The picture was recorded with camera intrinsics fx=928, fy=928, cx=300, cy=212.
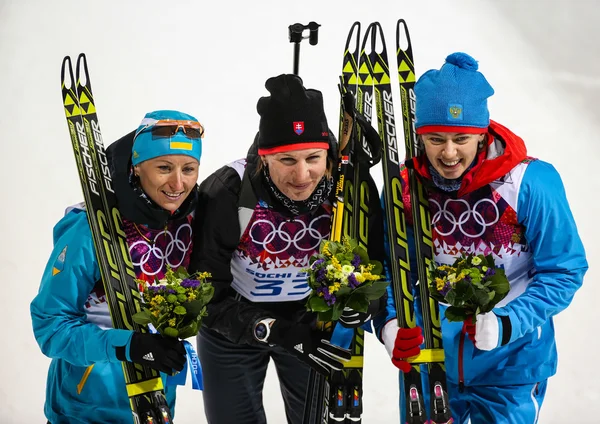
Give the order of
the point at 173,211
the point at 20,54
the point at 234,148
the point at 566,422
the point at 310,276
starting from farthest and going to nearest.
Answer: the point at 20,54
the point at 234,148
the point at 566,422
the point at 173,211
the point at 310,276

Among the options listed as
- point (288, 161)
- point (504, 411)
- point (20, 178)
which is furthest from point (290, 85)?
point (20, 178)

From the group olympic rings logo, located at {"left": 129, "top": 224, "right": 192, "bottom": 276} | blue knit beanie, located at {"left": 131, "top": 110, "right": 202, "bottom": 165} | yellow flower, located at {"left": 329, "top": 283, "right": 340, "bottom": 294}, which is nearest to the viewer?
yellow flower, located at {"left": 329, "top": 283, "right": 340, "bottom": 294}

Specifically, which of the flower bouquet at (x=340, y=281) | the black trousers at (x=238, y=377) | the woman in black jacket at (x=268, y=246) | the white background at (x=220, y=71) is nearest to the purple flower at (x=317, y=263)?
the flower bouquet at (x=340, y=281)

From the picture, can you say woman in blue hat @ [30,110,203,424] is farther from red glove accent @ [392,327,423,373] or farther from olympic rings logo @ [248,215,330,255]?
red glove accent @ [392,327,423,373]

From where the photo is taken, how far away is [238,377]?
338 cm

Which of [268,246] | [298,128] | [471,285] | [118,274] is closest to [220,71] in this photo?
[268,246]

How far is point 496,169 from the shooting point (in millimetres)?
2949

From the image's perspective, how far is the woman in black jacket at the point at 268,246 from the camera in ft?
9.85

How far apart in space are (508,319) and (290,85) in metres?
1.02

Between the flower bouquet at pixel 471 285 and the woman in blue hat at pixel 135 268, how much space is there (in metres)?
0.84

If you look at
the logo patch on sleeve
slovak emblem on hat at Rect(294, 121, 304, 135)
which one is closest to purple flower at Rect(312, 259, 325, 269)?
slovak emblem on hat at Rect(294, 121, 304, 135)

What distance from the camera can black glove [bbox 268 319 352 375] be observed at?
299cm

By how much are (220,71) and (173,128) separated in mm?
2980

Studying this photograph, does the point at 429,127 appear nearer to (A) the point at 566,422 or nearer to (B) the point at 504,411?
(B) the point at 504,411
